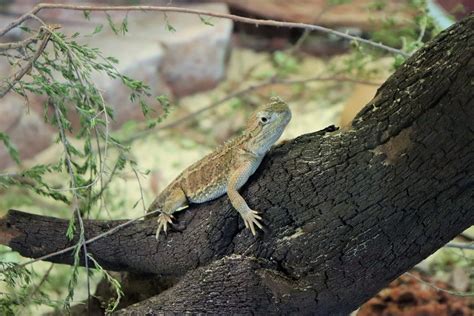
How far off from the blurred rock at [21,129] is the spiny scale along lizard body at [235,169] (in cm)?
267

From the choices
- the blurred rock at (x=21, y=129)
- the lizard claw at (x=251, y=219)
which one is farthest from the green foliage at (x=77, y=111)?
the blurred rock at (x=21, y=129)

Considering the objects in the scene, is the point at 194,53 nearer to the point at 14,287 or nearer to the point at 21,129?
the point at 21,129

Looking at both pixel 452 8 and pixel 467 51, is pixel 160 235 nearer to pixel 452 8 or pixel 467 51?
pixel 467 51

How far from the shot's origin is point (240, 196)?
7.85 feet

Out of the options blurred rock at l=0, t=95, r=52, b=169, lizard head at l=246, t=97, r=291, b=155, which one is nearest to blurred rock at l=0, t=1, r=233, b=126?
Result: blurred rock at l=0, t=95, r=52, b=169

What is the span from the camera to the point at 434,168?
1975 millimetres

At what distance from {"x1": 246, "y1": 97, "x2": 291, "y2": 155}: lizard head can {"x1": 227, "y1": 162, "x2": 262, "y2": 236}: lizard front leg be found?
87 millimetres

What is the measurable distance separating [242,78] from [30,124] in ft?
7.12

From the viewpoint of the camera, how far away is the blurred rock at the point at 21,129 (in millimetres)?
4926

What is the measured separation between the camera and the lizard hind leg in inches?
106

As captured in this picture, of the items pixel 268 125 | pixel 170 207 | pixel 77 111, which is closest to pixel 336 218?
pixel 268 125

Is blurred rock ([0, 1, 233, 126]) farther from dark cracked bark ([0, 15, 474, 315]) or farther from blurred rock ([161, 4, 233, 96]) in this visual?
dark cracked bark ([0, 15, 474, 315])

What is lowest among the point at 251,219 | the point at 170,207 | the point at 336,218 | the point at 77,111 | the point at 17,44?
the point at 336,218

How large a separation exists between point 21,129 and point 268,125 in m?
3.29
